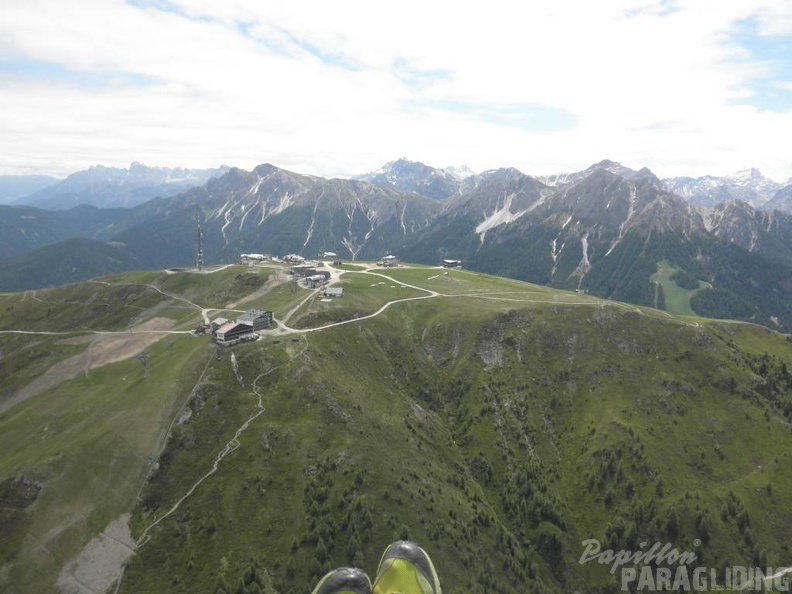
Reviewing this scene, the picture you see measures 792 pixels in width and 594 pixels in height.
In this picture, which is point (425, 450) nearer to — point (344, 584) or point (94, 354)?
point (344, 584)

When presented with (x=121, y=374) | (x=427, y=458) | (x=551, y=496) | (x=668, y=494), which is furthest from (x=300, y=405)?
(x=668, y=494)

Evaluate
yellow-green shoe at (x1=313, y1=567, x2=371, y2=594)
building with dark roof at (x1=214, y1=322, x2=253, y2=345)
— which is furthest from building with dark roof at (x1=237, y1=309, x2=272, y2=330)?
yellow-green shoe at (x1=313, y1=567, x2=371, y2=594)

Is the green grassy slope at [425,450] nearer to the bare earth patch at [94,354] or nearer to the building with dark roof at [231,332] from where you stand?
the building with dark roof at [231,332]

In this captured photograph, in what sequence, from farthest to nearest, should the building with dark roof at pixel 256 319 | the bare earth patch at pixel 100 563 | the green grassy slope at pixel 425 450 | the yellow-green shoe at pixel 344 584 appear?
the building with dark roof at pixel 256 319
the green grassy slope at pixel 425 450
the bare earth patch at pixel 100 563
the yellow-green shoe at pixel 344 584

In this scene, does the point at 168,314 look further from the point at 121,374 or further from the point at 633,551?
the point at 633,551

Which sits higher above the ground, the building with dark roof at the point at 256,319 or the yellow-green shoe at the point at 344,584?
the yellow-green shoe at the point at 344,584

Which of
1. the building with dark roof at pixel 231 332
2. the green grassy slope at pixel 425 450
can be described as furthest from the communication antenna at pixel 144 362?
the building with dark roof at pixel 231 332

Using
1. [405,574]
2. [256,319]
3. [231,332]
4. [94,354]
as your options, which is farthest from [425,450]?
[94,354]

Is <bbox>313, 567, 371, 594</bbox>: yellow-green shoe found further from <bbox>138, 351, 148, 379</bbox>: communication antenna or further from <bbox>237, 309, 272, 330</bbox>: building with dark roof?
<bbox>237, 309, 272, 330</bbox>: building with dark roof
